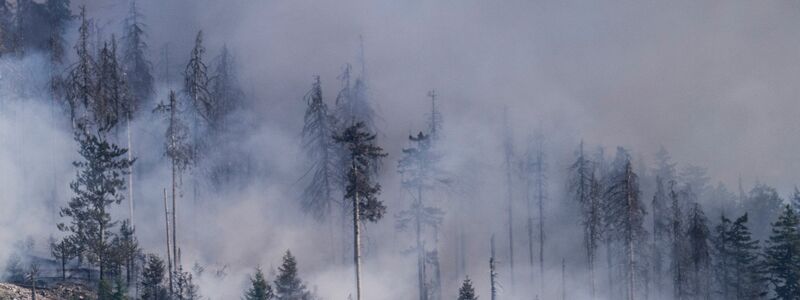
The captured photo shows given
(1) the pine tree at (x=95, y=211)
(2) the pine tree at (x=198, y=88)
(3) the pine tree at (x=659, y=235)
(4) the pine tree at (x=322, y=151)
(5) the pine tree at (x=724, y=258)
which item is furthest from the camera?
(3) the pine tree at (x=659, y=235)

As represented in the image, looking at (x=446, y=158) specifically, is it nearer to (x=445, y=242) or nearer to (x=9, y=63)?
(x=445, y=242)

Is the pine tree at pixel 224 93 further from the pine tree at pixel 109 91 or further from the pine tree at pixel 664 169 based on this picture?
the pine tree at pixel 664 169

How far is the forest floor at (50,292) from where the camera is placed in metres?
37.1

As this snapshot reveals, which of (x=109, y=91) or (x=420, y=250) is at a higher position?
(x=109, y=91)

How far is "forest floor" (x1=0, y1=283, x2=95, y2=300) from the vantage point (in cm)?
3714

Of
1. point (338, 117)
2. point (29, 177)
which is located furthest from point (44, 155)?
point (338, 117)

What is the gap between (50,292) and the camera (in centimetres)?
3972

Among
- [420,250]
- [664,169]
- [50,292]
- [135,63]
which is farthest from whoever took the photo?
[664,169]

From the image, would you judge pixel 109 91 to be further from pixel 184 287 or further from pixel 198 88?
pixel 184 287

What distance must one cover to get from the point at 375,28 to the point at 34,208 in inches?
1472

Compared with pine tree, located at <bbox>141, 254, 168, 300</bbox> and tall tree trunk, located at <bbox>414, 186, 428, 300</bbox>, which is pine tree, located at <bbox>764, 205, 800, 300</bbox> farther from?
pine tree, located at <bbox>141, 254, 168, 300</bbox>

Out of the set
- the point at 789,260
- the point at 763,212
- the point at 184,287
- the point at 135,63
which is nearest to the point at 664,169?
the point at 763,212

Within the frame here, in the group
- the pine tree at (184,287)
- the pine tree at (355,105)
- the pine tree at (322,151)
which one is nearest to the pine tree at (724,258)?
the pine tree at (355,105)

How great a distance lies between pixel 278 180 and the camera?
63938 mm
